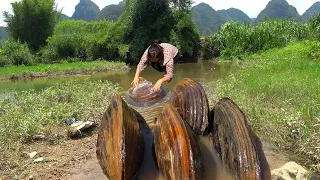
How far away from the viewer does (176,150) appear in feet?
7.36

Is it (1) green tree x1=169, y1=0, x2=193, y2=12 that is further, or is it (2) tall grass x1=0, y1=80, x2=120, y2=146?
(1) green tree x1=169, y1=0, x2=193, y2=12

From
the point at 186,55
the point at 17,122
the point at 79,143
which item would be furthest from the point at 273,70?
the point at 186,55

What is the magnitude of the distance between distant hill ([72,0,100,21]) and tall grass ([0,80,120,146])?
132858mm

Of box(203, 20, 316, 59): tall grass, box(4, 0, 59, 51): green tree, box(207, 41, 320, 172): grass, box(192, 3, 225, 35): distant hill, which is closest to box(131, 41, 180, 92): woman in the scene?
box(207, 41, 320, 172): grass

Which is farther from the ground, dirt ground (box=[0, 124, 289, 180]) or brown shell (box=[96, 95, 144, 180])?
brown shell (box=[96, 95, 144, 180])

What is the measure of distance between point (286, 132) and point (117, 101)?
3.23m

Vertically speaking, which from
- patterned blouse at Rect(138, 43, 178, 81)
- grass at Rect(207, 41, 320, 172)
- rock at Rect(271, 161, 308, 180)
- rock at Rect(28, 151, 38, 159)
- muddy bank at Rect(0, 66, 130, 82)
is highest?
patterned blouse at Rect(138, 43, 178, 81)

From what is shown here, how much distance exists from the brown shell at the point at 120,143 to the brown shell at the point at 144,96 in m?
0.72

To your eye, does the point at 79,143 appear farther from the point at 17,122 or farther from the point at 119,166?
the point at 119,166

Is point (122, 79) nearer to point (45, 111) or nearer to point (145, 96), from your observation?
point (45, 111)

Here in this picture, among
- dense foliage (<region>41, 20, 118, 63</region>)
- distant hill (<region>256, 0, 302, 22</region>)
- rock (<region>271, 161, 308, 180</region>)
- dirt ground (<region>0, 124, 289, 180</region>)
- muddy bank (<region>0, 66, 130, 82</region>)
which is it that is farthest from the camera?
distant hill (<region>256, 0, 302, 22</region>)

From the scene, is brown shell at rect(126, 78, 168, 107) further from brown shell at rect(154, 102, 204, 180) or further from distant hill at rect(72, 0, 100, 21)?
distant hill at rect(72, 0, 100, 21)

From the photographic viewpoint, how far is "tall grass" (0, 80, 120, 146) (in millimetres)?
5523

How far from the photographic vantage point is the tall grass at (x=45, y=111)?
5.52 metres
